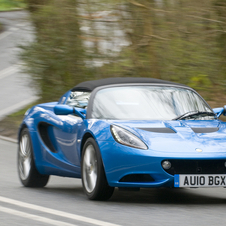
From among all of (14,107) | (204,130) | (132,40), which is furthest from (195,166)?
(14,107)

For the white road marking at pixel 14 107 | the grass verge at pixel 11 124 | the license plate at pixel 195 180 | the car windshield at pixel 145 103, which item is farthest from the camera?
the white road marking at pixel 14 107

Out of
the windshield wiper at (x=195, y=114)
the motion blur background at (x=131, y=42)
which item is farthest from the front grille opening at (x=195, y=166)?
the motion blur background at (x=131, y=42)

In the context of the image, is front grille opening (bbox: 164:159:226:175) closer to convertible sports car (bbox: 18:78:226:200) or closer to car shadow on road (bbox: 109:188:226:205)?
convertible sports car (bbox: 18:78:226:200)

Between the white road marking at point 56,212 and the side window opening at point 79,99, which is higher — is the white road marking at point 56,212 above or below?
below

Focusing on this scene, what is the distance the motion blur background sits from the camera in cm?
1324

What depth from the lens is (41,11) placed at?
47.4 ft

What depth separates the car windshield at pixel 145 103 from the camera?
22.0 feet

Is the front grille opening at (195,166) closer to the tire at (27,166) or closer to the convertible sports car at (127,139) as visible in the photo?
the convertible sports car at (127,139)

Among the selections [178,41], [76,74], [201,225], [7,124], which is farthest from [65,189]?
[7,124]

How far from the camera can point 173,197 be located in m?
6.87

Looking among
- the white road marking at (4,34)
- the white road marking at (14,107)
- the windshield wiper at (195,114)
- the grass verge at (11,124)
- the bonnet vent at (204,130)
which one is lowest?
the white road marking at (4,34)

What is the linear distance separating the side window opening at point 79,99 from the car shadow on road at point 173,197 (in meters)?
→ 1.14

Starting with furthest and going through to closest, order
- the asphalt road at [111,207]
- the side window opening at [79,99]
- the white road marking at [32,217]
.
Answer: the side window opening at [79,99], the asphalt road at [111,207], the white road marking at [32,217]

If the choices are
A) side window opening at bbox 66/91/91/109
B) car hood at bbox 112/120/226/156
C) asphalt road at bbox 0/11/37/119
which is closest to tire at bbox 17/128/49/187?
side window opening at bbox 66/91/91/109
